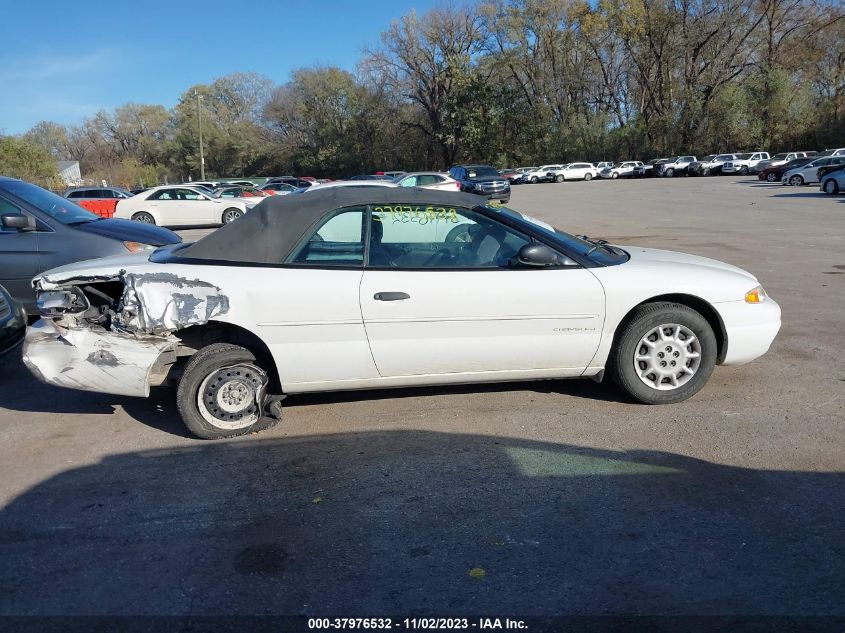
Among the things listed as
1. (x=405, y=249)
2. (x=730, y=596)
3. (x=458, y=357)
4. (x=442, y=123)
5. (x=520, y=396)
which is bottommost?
(x=730, y=596)

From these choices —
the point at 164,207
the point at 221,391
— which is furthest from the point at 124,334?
the point at 164,207

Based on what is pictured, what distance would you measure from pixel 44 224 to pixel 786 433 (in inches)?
290

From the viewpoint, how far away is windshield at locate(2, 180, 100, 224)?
Answer: 7176 mm

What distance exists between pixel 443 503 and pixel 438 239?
1.96 metres

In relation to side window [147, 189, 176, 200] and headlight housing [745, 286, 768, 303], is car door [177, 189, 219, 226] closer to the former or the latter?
side window [147, 189, 176, 200]

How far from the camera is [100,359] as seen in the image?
4.17 metres

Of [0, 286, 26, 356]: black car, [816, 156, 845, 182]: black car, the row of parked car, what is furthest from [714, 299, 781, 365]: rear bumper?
the row of parked car

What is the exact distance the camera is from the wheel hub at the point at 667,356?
446 cm

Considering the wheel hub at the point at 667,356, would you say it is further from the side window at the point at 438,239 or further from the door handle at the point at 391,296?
the door handle at the point at 391,296

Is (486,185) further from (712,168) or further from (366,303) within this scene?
(712,168)

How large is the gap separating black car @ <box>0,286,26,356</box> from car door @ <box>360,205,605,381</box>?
3485 mm

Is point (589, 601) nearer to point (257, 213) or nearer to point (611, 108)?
point (257, 213)

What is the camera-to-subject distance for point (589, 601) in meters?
2.61

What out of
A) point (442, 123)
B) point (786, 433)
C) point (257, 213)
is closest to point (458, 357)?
point (257, 213)
